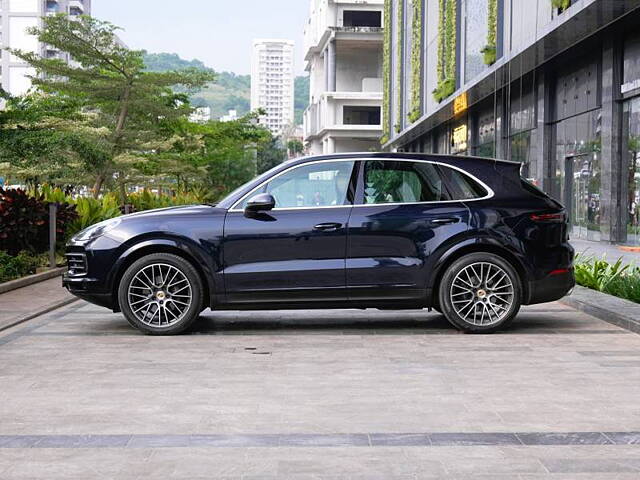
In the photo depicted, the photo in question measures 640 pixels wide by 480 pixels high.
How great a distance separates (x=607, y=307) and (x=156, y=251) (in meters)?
4.89

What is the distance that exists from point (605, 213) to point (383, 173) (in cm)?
1589

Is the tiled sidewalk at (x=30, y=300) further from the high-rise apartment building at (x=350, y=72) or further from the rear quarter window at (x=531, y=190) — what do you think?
the high-rise apartment building at (x=350, y=72)

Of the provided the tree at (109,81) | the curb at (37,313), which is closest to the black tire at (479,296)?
the curb at (37,313)

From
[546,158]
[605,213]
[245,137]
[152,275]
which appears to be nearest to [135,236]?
[152,275]

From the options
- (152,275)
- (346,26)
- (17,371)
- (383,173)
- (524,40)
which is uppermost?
(346,26)

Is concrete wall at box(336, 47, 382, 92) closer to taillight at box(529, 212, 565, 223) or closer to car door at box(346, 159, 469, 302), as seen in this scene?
taillight at box(529, 212, 565, 223)

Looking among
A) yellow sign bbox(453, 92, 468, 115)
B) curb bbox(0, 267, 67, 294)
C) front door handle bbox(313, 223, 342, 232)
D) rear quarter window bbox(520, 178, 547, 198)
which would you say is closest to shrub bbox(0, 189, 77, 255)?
curb bbox(0, 267, 67, 294)

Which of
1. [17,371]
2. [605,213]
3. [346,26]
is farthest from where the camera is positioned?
[346,26]

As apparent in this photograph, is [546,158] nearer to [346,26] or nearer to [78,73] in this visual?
[78,73]

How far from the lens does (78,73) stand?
35812 mm

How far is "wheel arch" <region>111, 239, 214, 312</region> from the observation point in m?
9.52

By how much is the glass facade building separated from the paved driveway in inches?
374

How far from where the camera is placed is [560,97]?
28.7 m

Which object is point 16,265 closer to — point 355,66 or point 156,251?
point 156,251
